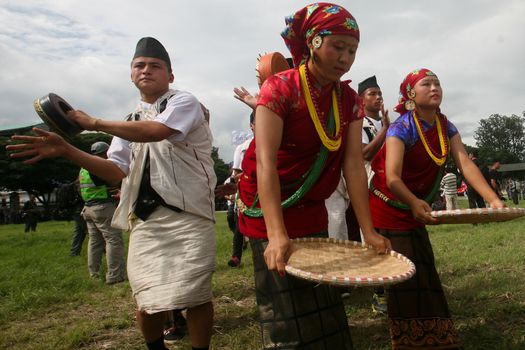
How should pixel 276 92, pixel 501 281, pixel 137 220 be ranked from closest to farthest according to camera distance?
1. pixel 276 92
2. pixel 137 220
3. pixel 501 281

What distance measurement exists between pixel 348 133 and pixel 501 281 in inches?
120

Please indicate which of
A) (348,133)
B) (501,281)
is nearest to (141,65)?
(348,133)

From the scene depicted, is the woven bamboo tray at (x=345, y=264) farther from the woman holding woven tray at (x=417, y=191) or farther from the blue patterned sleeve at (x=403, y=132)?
the blue patterned sleeve at (x=403, y=132)

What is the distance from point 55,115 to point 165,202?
29.2 inches

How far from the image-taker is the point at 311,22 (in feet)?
6.78

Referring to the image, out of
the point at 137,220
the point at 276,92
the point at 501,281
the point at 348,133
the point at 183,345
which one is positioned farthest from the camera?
the point at 501,281

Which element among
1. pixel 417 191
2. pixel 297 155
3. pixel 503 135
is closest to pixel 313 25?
pixel 297 155

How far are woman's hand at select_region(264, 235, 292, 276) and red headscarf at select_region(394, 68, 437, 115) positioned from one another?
1600 millimetres

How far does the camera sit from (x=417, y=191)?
115 inches

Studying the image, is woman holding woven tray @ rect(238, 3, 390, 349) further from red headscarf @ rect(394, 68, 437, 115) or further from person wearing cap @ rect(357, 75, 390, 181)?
person wearing cap @ rect(357, 75, 390, 181)

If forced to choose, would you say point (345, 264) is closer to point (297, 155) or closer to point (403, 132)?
point (297, 155)

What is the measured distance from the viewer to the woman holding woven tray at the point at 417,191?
8.86ft

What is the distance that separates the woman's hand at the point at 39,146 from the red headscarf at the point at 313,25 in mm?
1279

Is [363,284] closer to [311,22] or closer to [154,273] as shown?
[311,22]
